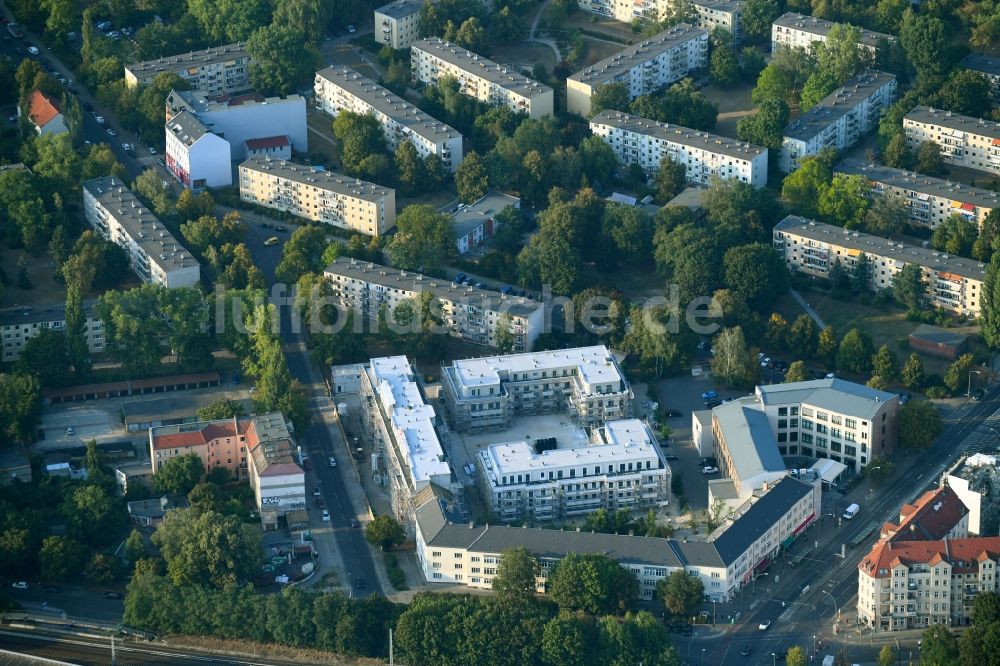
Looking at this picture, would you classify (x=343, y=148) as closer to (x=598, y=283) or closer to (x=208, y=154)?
(x=208, y=154)

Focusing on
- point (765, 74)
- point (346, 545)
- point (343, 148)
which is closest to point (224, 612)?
point (346, 545)

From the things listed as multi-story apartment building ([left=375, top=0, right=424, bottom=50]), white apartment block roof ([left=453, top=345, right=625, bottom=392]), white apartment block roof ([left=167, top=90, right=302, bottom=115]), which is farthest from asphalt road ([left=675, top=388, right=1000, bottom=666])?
multi-story apartment building ([left=375, top=0, right=424, bottom=50])

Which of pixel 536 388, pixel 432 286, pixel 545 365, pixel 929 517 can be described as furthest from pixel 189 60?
pixel 929 517

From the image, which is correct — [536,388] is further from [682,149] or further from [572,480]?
[682,149]

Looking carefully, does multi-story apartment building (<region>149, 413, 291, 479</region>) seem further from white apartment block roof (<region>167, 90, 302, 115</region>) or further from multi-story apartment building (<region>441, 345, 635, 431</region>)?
white apartment block roof (<region>167, 90, 302, 115</region>)

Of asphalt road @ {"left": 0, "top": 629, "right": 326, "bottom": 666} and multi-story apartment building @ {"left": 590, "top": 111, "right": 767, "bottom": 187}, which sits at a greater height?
multi-story apartment building @ {"left": 590, "top": 111, "right": 767, "bottom": 187}

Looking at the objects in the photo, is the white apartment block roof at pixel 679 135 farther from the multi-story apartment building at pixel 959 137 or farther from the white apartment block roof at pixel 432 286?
the white apartment block roof at pixel 432 286

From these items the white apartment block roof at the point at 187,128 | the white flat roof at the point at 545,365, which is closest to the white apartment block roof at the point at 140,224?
the white apartment block roof at the point at 187,128
